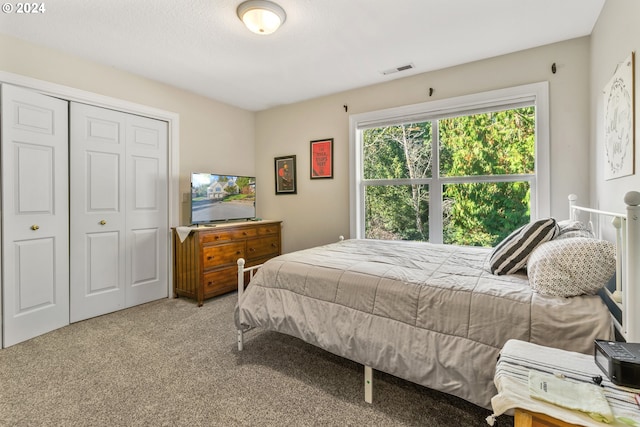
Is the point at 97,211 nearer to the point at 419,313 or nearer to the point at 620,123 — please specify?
the point at 419,313

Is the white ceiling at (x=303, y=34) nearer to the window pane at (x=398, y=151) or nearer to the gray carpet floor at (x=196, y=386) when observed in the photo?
the window pane at (x=398, y=151)

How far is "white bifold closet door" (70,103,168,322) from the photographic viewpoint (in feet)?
9.00

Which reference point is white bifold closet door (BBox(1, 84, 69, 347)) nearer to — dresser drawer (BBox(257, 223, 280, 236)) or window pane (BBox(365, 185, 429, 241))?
dresser drawer (BBox(257, 223, 280, 236))

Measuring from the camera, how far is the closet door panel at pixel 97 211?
272 cm

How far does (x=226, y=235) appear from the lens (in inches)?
135

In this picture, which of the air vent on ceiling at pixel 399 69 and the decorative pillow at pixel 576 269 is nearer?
the decorative pillow at pixel 576 269

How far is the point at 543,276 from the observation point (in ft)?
4.44

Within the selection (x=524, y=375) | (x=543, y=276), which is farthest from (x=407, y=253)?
(x=524, y=375)

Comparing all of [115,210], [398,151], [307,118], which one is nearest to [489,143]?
[398,151]

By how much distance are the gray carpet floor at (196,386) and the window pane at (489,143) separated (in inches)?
85.3

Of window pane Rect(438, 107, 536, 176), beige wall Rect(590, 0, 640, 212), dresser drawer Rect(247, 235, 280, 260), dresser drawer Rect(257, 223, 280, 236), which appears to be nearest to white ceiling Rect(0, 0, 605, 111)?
beige wall Rect(590, 0, 640, 212)

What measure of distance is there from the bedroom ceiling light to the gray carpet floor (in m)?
2.34

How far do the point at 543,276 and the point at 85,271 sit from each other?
3.55 m

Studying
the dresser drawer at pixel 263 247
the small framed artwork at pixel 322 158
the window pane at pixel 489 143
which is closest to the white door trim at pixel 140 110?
the dresser drawer at pixel 263 247
